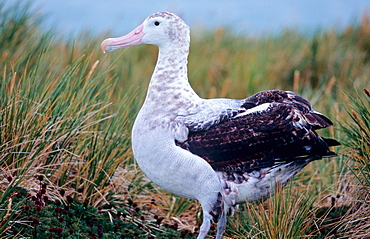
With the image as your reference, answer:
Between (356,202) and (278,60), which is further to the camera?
(278,60)

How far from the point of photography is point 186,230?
4.04 m

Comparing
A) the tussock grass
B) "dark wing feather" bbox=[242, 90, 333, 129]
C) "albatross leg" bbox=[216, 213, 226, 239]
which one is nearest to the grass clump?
the tussock grass

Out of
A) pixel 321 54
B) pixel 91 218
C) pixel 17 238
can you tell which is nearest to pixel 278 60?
pixel 321 54

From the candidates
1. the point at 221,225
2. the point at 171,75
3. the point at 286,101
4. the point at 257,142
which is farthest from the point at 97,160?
the point at 286,101

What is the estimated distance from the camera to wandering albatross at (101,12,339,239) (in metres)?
3.43

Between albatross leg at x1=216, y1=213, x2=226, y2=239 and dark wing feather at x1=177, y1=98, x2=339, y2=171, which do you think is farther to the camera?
albatross leg at x1=216, y1=213, x2=226, y2=239

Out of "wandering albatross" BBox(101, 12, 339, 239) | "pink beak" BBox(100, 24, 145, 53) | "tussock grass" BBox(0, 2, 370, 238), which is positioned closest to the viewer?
"wandering albatross" BBox(101, 12, 339, 239)

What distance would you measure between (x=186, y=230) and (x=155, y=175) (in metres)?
0.73

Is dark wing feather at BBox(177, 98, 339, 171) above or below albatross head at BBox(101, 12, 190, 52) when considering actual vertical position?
below

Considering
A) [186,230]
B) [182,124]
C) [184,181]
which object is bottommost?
[186,230]

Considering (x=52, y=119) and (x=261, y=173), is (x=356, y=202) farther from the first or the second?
(x=52, y=119)

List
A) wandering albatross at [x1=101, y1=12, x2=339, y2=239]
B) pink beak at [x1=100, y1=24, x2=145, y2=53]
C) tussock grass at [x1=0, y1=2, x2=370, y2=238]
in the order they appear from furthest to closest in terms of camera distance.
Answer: pink beak at [x1=100, y1=24, x2=145, y2=53], tussock grass at [x1=0, y1=2, x2=370, y2=238], wandering albatross at [x1=101, y1=12, x2=339, y2=239]

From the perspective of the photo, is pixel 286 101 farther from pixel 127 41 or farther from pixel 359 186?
pixel 127 41

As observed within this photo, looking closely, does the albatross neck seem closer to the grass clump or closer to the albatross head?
the albatross head
